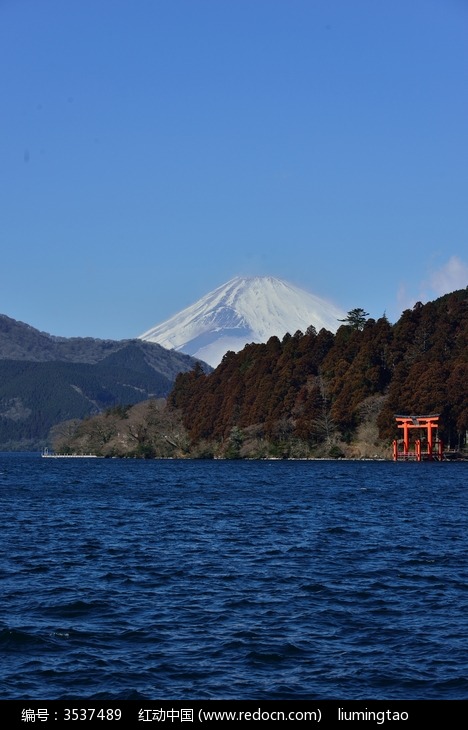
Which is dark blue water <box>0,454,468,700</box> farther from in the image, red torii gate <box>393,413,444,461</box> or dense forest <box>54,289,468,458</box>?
dense forest <box>54,289,468,458</box>

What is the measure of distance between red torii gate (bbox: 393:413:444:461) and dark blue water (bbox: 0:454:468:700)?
52.7 m

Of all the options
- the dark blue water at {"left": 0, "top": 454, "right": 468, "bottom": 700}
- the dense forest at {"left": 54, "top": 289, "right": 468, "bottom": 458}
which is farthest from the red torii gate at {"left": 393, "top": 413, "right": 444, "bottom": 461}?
the dark blue water at {"left": 0, "top": 454, "right": 468, "bottom": 700}

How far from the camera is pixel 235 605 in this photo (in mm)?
20219

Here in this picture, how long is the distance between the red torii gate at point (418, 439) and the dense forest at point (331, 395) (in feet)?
6.04

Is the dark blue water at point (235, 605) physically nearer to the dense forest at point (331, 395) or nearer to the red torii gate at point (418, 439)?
the red torii gate at point (418, 439)

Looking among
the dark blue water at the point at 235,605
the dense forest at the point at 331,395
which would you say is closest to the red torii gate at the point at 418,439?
the dense forest at the point at 331,395

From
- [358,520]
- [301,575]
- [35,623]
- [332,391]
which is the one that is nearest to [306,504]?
[358,520]

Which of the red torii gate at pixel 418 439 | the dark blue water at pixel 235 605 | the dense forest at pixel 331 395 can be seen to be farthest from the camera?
the dense forest at pixel 331 395

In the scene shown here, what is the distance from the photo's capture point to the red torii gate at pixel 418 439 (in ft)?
302

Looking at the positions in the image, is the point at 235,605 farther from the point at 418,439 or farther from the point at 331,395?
the point at 331,395

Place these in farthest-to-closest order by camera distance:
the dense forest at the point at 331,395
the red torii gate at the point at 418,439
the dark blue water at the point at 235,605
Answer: the dense forest at the point at 331,395
the red torii gate at the point at 418,439
the dark blue water at the point at 235,605

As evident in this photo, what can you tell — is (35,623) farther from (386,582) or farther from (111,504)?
(111,504)

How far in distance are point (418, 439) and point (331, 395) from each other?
13378 millimetres

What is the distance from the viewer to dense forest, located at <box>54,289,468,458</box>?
96.9 meters
